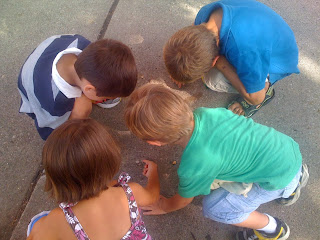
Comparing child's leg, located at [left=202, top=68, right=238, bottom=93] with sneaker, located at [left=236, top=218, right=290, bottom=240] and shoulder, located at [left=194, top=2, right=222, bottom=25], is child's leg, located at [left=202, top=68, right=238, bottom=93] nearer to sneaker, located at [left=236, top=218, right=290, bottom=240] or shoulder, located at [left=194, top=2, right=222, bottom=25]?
shoulder, located at [left=194, top=2, right=222, bottom=25]

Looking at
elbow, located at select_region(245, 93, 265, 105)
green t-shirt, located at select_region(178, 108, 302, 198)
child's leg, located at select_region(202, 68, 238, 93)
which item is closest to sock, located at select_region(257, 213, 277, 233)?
green t-shirt, located at select_region(178, 108, 302, 198)

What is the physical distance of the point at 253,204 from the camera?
1.43 m

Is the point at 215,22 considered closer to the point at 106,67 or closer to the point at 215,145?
the point at 106,67

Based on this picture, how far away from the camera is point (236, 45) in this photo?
1615mm

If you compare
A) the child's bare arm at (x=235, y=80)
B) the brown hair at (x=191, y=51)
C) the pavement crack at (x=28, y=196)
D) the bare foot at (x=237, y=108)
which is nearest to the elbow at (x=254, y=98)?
the child's bare arm at (x=235, y=80)

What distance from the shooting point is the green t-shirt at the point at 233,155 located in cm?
119

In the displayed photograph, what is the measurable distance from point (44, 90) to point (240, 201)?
1.32 metres

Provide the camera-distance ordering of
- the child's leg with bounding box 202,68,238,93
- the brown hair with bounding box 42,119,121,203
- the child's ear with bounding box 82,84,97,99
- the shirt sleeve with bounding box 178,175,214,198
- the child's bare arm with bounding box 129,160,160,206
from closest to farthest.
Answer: the brown hair with bounding box 42,119,121,203
the shirt sleeve with bounding box 178,175,214,198
the child's bare arm with bounding box 129,160,160,206
the child's ear with bounding box 82,84,97,99
the child's leg with bounding box 202,68,238,93

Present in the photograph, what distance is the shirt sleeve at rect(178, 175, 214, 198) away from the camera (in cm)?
125

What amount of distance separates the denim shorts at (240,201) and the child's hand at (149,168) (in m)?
0.44

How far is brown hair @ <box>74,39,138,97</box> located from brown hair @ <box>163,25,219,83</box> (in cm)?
28

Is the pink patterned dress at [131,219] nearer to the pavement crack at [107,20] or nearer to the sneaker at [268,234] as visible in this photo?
the sneaker at [268,234]

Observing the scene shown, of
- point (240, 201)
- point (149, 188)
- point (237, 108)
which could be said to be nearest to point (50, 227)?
point (149, 188)

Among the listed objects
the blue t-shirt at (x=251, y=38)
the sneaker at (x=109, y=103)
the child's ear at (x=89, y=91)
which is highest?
the blue t-shirt at (x=251, y=38)
